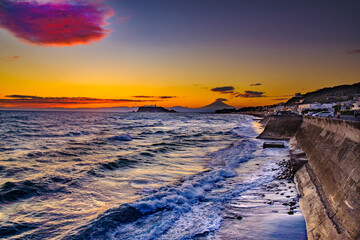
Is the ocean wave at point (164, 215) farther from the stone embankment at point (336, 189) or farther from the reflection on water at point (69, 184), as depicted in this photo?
the stone embankment at point (336, 189)

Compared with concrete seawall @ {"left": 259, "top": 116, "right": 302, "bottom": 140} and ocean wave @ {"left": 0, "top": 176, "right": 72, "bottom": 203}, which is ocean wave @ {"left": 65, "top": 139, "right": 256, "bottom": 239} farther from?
concrete seawall @ {"left": 259, "top": 116, "right": 302, "bottom": 140}

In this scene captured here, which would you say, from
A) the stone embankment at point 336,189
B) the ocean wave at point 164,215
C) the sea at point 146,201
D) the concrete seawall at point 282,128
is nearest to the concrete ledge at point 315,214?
the stone embankment at point 336,189

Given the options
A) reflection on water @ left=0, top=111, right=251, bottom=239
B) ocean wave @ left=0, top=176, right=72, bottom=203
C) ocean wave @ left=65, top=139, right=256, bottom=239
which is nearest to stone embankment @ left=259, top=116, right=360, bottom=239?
ocean wave @ left=65, top=139, right=256, bottom=239

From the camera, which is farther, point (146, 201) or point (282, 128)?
point (282, 128)

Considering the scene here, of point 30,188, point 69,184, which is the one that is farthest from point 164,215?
point 30,188

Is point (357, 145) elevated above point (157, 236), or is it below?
above

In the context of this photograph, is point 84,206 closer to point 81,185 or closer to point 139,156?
point 81,185

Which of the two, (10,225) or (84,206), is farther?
(84,206)

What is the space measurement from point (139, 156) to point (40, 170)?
735 cm

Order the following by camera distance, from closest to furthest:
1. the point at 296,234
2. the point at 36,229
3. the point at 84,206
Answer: the point at 296,234
the point at 36,229
the point at 84,206

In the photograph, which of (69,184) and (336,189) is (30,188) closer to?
(69,184)

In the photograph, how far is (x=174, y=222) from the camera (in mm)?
7195

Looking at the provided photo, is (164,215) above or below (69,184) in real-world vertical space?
above

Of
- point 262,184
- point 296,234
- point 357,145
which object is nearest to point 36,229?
point 296,234
